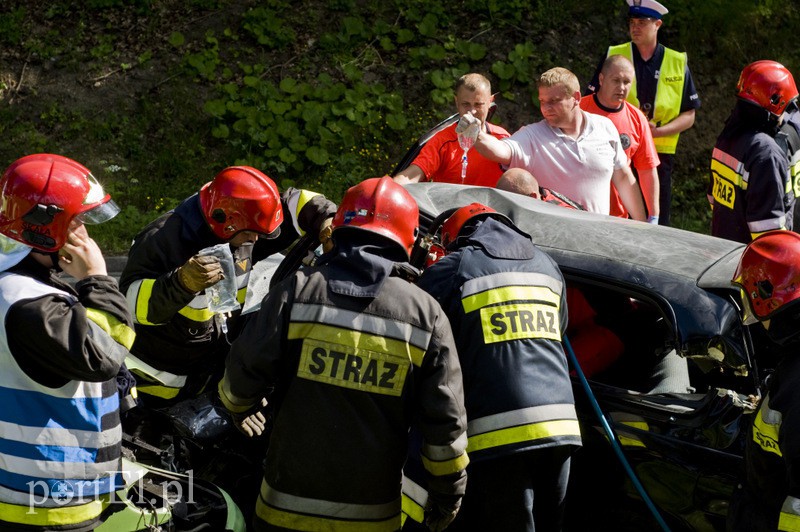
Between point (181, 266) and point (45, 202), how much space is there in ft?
3.05

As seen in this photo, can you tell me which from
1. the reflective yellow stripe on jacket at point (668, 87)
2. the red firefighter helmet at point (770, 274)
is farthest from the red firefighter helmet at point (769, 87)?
the red firefighter helmet at point (770, 274)

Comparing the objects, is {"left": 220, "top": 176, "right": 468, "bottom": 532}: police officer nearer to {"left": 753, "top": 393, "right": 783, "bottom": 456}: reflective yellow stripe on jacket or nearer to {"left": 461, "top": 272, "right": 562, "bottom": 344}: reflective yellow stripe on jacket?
{"left": 461, "top": 272, "right": 562, "bottom": 344}: reflective yellow stripe on jacket

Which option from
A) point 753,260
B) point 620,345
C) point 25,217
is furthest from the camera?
point 620,345

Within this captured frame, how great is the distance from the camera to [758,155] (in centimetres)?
600

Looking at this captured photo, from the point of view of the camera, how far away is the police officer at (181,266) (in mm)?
A: 4270

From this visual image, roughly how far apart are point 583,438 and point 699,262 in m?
0.91

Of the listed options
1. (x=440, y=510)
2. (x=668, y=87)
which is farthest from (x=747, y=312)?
(x=668, y=87)

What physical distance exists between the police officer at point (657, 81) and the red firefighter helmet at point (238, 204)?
13.4 feet

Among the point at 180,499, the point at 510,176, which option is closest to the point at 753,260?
the point at 510,176

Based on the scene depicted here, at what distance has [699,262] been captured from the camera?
163 inches

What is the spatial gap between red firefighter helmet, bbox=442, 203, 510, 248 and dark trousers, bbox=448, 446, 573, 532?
37.5 inches

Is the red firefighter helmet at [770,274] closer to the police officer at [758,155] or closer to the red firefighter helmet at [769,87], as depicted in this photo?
the police officer at [758,155]

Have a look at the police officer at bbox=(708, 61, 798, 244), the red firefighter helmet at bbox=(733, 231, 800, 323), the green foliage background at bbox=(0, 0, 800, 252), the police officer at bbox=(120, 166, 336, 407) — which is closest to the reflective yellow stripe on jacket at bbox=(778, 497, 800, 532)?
the red firefighter helmet at bbox=(733, 231, 800, 323)

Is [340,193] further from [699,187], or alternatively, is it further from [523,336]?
[523,336]
